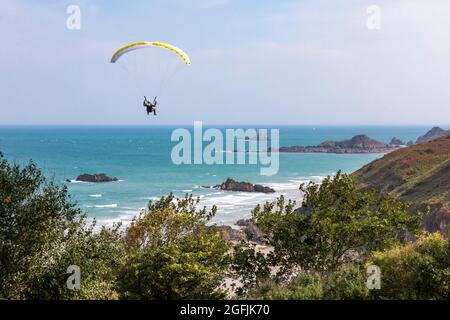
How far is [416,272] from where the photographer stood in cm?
1914

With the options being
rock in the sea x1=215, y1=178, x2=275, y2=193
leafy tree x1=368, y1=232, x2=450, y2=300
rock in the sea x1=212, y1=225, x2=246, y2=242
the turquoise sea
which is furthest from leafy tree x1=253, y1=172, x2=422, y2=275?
rock in the sea x1=215, y1=178, x2=275, y2=193

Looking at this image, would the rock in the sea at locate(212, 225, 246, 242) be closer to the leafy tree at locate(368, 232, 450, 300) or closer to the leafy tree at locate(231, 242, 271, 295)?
the leafy tree at locate(231, 242, 271, 295)

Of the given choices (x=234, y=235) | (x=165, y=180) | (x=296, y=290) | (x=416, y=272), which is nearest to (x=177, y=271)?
(x=296, y=290)

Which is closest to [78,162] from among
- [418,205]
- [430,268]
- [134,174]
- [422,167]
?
[134,174]

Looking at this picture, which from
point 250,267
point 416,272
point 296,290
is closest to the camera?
point 416,272

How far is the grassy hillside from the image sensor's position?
49.0 metres

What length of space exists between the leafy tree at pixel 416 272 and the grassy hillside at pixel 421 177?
80.7 feet

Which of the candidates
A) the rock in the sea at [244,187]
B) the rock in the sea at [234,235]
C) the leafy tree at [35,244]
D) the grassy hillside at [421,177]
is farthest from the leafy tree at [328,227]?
the rock in the sea at [244,187]

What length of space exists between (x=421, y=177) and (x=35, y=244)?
62.3 meters

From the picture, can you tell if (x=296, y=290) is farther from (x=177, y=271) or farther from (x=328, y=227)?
(x=328, y=227)

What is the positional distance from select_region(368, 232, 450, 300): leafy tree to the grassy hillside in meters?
24.6

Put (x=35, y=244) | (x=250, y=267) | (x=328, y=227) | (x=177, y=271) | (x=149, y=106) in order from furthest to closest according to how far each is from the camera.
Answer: (x=149, y=106), (x=250, y=267), (x=328, y=227), (x=177, y=271), (x=35, y=244)

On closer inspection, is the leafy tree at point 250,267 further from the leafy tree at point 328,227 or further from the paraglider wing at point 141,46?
the paraglider wing at point 141,46

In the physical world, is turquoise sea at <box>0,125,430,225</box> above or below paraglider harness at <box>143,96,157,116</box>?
below
